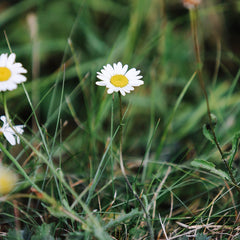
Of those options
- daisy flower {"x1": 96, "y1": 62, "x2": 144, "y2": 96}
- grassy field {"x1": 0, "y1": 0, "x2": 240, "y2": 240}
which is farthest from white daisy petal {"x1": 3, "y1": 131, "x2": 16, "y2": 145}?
daisy flower {"x1": 96, "y1": 62, "x2": 144, "y2": 96}

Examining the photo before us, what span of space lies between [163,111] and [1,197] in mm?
944

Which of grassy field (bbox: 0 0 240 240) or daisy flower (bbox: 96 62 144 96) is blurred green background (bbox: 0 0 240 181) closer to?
grassy field (bbox: 0 0 240 240)

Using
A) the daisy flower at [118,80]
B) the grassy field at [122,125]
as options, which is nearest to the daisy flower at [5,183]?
the grassy field at [122,125]

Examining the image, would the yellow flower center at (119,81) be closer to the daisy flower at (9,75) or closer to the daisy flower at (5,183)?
the daisy flower at (9,75)

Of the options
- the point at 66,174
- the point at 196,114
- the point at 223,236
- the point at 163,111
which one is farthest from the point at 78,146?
the point at 223,236

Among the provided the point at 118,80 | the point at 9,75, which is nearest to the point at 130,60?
the point at 118,80

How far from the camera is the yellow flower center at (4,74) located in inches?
32.1

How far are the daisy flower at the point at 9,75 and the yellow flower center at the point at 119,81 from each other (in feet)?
0.86

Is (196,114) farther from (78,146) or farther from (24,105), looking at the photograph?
(24,105)

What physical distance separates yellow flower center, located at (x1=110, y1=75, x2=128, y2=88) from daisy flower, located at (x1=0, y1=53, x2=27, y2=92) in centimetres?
26

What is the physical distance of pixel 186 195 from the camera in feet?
3.78

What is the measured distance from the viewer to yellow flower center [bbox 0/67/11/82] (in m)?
0.82

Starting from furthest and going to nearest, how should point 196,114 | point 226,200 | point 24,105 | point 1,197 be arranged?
point 196,114 → point 24,105 → point 226,200 → point 1,197

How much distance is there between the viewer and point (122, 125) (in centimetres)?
93
